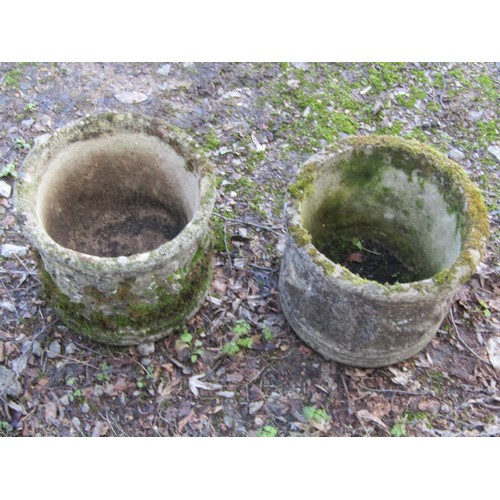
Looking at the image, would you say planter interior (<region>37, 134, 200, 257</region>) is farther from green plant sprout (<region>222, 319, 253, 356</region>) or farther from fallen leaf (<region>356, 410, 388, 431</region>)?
fallen leaf (<region>356, 410, 388, 431</region>)

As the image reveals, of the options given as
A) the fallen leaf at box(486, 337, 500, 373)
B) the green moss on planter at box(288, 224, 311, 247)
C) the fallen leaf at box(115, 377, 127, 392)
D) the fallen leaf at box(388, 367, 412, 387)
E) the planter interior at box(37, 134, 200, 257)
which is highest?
the green moss on planter at box(288, 224, 311, 247)

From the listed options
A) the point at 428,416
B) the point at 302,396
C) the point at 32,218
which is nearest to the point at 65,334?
the point at 32,218

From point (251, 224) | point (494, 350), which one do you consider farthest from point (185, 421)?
point (494, 350)

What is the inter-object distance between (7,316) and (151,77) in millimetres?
2617

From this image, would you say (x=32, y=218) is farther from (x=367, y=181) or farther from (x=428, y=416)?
(x=428, y=416)

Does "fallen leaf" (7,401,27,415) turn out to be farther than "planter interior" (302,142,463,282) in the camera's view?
No

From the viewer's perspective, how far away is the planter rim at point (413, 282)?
Answer: 8.73 feet

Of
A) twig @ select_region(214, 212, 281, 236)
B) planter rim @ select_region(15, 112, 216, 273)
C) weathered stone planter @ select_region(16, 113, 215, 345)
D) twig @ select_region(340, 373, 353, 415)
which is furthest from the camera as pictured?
twig @ select_region(214, 212, 281, 236)

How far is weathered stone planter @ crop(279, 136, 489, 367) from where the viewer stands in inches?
108

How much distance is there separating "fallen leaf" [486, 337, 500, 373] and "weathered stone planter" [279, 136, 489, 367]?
616 mm

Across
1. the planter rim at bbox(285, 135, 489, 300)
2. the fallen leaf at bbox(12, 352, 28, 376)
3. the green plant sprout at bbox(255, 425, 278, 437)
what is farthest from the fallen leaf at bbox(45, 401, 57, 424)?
the planter rim at bbox(285, 135, 489, 300)

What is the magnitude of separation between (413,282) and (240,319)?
1186 millimetres

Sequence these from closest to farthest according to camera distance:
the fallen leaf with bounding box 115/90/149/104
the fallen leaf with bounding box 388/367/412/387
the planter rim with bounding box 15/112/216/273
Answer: the planter rim with bounding box 15/112/216/273, the fallen leaf with bounding box 388/367/412/387, the fallen leaf with bounding box 115/90/149/104

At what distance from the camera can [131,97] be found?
4758 millimetres
